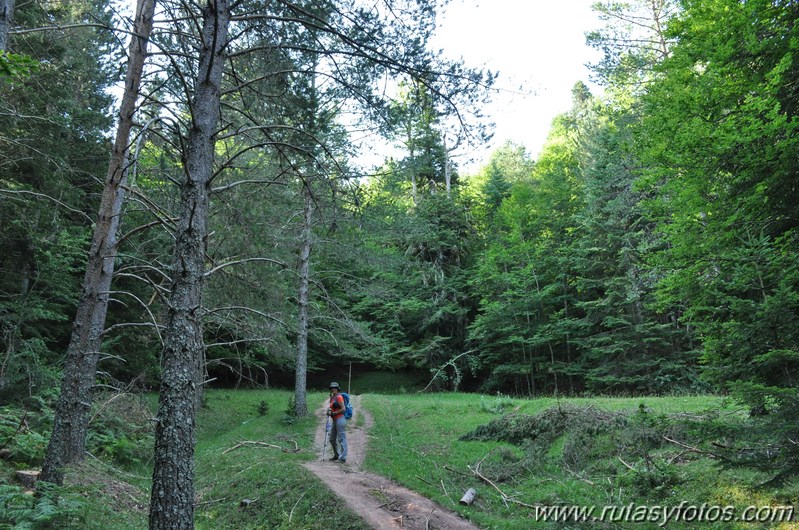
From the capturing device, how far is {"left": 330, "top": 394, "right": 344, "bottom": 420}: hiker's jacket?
32.8ft

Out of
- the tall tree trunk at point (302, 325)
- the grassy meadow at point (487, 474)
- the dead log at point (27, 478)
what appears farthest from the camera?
the tall tree trunk at point (302, 325)

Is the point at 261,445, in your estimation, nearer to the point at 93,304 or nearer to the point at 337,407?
the point at 337,407

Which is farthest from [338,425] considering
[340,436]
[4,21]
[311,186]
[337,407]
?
[4,21]

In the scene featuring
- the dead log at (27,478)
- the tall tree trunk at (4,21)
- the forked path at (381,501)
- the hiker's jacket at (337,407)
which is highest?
the tall tree trunk at (4,21)

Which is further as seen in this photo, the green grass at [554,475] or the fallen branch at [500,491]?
the fallen branch at [500,491]

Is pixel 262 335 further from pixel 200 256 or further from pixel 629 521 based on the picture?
pixel 629 521

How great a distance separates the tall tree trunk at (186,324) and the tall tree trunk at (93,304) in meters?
1.83

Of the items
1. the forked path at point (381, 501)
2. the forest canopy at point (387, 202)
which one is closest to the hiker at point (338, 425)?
the forked path at point (381, 501)

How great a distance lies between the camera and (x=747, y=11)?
7.20 meters

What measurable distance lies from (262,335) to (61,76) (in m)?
7.99

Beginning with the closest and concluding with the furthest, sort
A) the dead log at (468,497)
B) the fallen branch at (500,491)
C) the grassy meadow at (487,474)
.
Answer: the grassy meadow at (487,474) → the fallen branch at (500,491) → the dead log at (468,497)

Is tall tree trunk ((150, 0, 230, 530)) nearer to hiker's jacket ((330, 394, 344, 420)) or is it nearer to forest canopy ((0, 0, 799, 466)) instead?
forest canopy ((0, 0, 799, 466))

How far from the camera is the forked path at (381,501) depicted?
6414 mm

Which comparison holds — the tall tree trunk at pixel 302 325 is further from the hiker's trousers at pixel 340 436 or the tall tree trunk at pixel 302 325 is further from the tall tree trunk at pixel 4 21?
the tall tree trunk at pixel 4 21
